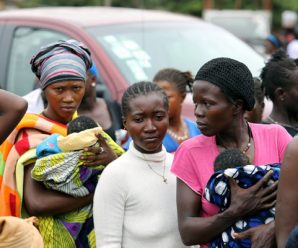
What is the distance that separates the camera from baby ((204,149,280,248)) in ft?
10.7

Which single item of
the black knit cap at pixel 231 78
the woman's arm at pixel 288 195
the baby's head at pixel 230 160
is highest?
the black knit cap at pixel 231 78

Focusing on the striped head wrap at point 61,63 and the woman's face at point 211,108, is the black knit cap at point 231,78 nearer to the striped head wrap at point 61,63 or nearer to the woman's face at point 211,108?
the woman's face at point 211,108

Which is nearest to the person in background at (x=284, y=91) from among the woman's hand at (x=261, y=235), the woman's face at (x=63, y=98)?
the woman's face at (x=63, y=98)

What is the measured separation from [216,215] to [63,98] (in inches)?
49.4

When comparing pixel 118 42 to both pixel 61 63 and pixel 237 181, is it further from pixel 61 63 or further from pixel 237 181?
pixel 237 181

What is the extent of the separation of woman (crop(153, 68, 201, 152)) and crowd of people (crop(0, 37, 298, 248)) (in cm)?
96

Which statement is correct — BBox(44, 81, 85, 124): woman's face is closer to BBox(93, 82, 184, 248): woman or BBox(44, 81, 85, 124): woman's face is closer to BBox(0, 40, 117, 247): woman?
BBox(0, 40, 117, 247): woman

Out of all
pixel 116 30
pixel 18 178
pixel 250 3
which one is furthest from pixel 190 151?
pixel 250 3

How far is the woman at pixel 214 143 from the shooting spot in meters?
3.41

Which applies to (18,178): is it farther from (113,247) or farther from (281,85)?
(281,85)

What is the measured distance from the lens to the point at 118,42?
6.57m

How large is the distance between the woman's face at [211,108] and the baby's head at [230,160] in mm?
150

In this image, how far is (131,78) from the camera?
629 cm

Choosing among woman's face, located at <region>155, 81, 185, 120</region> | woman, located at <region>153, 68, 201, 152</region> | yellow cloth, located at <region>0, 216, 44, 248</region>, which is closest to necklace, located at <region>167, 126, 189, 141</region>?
woman, located at <region>153, 68, 201, 152</region>
